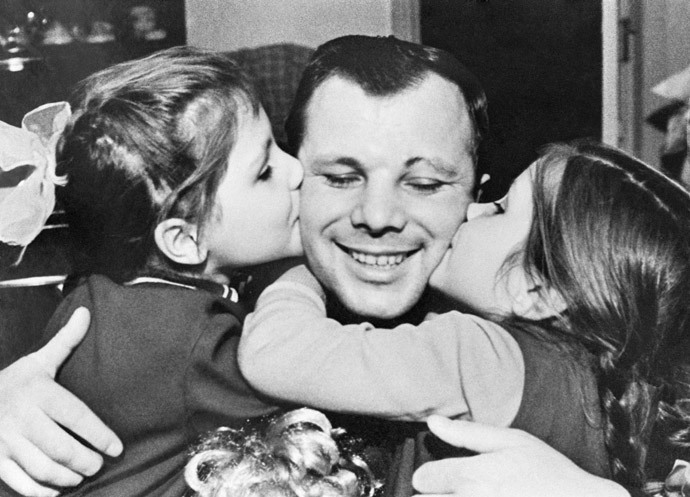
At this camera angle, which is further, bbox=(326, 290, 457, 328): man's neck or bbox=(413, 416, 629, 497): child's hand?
bbox=(326, 290, 457, 328): man's neck

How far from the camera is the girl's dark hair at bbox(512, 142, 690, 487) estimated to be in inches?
28.2

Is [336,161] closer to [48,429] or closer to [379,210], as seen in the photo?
[379,210]

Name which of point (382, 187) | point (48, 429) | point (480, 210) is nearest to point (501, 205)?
point (480, 210)

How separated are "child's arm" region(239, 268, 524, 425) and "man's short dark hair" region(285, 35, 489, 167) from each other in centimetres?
22

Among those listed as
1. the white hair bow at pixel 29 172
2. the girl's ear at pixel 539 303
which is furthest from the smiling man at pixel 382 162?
the white hair bow at pixel 29 172

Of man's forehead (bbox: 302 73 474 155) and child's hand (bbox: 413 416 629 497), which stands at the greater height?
man's forehead (bbox: 302 73 474 155)

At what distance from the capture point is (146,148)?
0.75 m

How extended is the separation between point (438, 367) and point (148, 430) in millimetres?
282

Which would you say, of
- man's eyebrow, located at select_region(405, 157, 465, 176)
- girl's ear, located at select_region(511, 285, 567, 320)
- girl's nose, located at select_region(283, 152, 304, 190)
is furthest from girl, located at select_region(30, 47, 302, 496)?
girl's ear, located at select_region(511, 285, 567, 320)

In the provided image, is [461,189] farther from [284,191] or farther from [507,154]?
[284,191]

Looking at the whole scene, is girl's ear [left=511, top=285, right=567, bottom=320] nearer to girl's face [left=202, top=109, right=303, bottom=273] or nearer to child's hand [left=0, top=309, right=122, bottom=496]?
girl's face [left=202, top=109, right=303, bottom=273]

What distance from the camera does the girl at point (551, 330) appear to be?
669 mm

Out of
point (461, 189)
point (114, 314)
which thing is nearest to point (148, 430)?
point (114, 314)

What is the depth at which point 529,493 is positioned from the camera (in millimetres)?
658
